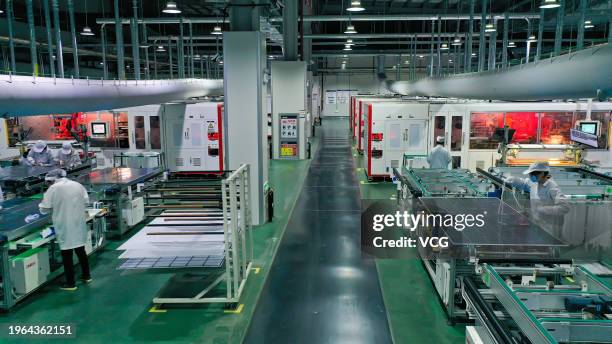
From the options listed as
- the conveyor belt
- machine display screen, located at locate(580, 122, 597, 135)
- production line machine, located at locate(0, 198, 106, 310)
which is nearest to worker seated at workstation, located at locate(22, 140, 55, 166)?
production line machine, located at locate(0, 198, 106, 310)

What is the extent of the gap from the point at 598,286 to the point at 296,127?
14.9 metres

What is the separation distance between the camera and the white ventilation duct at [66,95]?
5.49m

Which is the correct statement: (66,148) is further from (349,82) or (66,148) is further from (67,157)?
(349,82)

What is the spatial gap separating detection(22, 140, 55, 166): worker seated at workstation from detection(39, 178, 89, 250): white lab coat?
244 inches

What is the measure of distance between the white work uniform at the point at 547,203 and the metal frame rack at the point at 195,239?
4216mm

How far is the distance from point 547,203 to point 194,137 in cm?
977

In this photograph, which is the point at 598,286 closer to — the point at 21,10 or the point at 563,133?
the point at 563,133

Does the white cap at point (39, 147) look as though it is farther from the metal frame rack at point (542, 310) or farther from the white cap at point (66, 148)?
the metal frame rack at point (542, 310)

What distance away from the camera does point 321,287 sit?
6.56m

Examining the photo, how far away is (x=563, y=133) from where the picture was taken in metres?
12.7

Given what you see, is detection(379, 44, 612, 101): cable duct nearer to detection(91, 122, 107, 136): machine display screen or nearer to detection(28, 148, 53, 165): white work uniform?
detection(91, 122, 107, 136): machine display screen

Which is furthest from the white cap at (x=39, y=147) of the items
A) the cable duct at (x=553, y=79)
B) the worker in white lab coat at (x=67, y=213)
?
the cable duct at (x=553, y=79)

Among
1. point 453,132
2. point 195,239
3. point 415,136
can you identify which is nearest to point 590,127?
point 453,132

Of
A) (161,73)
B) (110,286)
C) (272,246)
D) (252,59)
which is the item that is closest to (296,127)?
(252,59)
